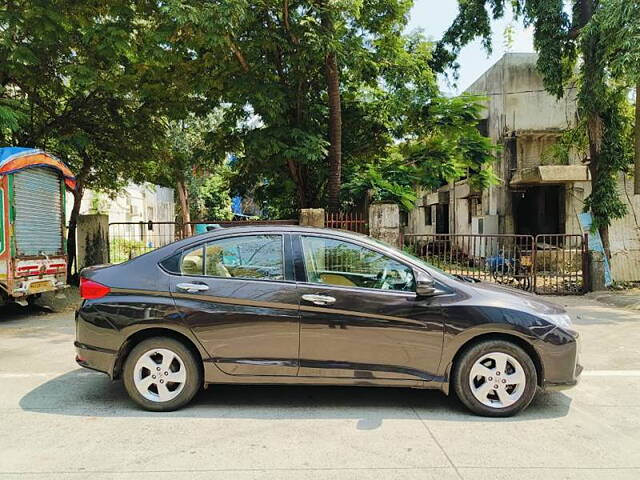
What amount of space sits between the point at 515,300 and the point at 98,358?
3.66 m

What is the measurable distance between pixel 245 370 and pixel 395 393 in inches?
59.7

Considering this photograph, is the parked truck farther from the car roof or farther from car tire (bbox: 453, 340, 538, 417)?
car tire (bbox: 453, 340, 538, 417)

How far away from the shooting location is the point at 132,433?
3.92 m

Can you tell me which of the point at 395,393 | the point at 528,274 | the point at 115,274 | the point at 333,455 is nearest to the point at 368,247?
the point at 395,393

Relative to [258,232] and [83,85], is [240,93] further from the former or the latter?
[258,232]

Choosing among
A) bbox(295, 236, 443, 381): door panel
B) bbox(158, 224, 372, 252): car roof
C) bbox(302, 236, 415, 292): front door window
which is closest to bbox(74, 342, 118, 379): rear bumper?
bbox(158, 224, 372, 252): car roof

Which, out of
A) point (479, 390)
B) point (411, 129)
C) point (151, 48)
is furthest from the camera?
point (411, 129)

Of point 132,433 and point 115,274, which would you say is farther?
point 115,274

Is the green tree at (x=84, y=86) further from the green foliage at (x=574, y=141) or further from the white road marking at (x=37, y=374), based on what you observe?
the green foliage at (x=574, y=141)

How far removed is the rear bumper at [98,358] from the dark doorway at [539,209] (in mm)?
17464

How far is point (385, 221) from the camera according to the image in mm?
10641

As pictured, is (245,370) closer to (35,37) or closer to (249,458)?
(249,458)

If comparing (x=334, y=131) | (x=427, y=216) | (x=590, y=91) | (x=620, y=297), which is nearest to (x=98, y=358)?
(x=334, y=131)

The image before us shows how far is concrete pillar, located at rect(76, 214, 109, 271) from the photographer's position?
38.1ft
